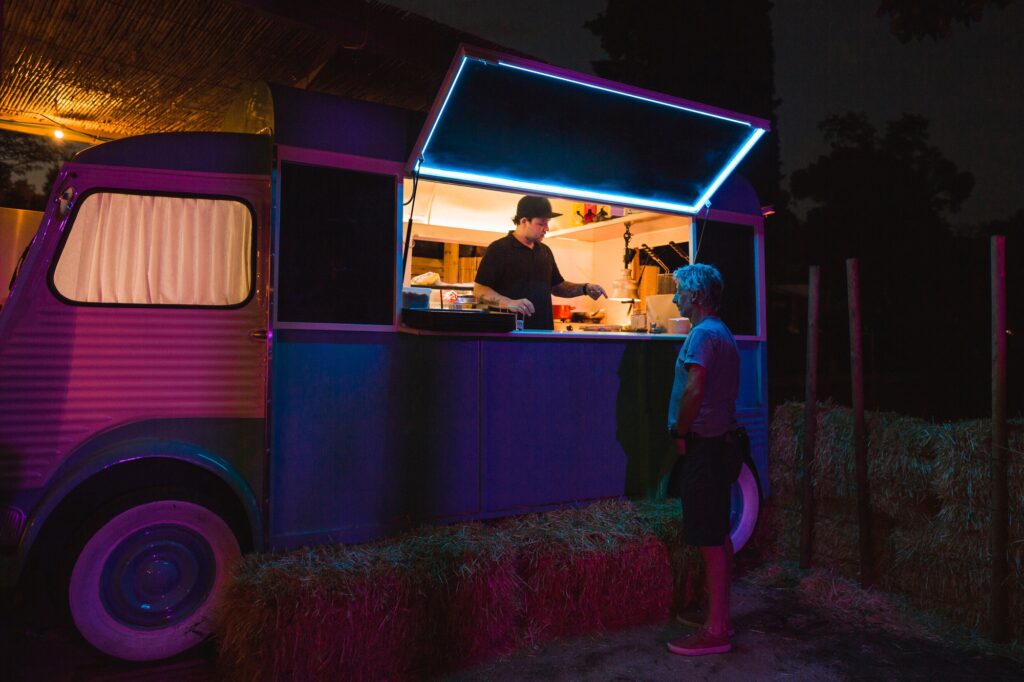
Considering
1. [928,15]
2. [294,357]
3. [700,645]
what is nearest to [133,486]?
[294,357]

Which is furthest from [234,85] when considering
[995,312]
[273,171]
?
[995,312]

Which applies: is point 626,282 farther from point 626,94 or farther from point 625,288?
point 626,94

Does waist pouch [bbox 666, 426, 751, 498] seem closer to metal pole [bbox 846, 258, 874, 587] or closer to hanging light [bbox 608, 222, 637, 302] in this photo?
metal pole [bbox 846, 258, 874, 587]

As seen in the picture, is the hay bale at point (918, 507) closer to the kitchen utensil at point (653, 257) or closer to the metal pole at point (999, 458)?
the metal pole at point (999, 458)

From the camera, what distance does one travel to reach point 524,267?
580 cm

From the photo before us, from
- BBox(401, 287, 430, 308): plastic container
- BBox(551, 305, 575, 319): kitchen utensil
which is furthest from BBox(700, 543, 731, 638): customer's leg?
BBox(551, 305, 575, 319): kitchen utensil

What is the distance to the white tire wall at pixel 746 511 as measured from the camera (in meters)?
5.52

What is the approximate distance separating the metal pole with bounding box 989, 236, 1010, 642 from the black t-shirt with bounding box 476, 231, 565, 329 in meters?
3.27

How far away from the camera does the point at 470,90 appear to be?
405cm

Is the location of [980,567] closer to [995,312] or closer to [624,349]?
[995,312]

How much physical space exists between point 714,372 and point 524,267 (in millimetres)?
2491

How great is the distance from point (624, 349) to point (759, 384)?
1558 millimetres

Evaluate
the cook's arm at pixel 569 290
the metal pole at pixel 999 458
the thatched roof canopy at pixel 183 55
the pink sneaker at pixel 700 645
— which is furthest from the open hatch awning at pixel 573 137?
the pink sneaker at pixel 700 645

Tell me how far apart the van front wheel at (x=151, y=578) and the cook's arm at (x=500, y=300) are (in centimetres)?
250
